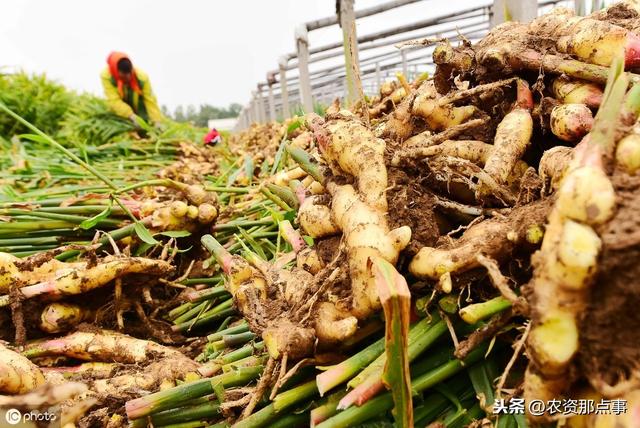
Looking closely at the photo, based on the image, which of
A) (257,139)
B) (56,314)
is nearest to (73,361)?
(56,314)

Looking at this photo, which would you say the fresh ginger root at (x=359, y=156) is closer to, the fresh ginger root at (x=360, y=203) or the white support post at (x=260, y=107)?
the fresh ginger root at (x=360, y=203)

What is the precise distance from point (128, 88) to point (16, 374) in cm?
423

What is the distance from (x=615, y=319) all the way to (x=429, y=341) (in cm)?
31

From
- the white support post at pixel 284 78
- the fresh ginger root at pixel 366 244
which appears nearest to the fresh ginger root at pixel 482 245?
the fresh ginger root at pixel 366 244

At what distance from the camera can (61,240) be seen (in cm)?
155

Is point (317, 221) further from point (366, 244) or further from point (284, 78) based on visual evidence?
point (284, 78)

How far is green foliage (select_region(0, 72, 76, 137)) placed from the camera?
4.57 metres

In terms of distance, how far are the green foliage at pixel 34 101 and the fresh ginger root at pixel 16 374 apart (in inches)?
149

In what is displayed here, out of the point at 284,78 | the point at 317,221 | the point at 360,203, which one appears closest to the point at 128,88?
the point at 284,78

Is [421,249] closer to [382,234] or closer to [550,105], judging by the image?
[382,234]

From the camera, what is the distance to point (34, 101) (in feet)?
15.9

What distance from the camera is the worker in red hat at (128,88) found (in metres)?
4.64

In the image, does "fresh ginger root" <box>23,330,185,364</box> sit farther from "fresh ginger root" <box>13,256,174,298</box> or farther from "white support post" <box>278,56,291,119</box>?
"white support post" <box>278,56,291,119</box>

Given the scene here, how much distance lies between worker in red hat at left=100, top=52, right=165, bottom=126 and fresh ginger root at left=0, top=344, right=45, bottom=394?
3.79m
